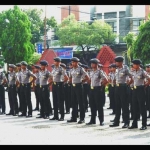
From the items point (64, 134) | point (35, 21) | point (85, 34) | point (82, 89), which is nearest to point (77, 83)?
point (82, 89)

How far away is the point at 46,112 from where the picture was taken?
12.3 m

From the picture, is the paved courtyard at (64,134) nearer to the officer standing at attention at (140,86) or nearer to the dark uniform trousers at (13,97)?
the officer standing at attention at (140,86)

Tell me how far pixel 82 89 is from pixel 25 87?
2280 millimetres

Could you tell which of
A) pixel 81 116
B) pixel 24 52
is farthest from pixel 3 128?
pixel 24 52

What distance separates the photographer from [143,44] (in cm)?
1759

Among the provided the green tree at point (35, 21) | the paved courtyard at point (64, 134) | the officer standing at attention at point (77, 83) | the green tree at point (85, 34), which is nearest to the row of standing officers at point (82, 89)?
the officer standing at attention at point (77, 83)

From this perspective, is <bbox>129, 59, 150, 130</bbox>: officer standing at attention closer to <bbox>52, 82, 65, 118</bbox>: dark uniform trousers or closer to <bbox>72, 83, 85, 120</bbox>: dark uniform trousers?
<bbox>72, 83, 85, 120</bbox>: dark uniform trousers

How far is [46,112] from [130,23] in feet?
108

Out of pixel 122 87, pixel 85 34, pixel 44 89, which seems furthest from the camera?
pixel 85 34

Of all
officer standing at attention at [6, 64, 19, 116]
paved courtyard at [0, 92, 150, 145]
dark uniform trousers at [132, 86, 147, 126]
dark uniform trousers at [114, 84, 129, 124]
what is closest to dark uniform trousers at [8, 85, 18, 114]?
officer standing at attention at [6, 64, 19, 116]

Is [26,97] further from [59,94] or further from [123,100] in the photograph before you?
[123,100]

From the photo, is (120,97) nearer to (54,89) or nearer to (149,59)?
(54,89)

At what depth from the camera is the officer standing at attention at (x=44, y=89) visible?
12.0m
